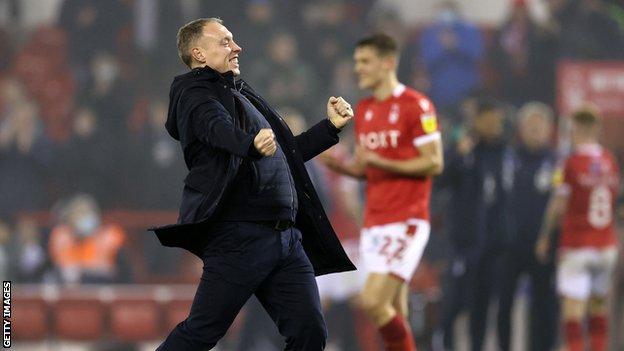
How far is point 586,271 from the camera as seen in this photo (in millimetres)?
9742

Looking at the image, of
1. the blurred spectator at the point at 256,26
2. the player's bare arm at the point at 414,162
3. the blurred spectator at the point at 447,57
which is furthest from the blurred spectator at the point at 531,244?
the player's bare arm at the point at 414,162

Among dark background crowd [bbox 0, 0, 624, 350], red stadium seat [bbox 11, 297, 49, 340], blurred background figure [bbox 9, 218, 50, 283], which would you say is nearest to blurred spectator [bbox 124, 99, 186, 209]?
dark background crowd [bbox 0, 0, 624, 350]

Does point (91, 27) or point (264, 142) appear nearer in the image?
point (264, 142)

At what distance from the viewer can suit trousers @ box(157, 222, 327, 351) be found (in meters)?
4.75

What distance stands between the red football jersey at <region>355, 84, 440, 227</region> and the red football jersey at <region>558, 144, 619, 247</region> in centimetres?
284

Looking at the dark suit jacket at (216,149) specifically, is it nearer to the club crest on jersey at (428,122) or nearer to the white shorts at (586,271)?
the club crest on jersey at (428,122)

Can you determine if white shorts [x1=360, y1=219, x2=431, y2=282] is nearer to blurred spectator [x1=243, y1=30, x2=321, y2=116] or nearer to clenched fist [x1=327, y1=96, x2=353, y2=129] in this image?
clenched fist [x1=327, y1=96, x2=353, y2=129]

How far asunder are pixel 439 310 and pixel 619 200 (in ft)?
7.17

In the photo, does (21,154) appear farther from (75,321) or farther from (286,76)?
(286,76)

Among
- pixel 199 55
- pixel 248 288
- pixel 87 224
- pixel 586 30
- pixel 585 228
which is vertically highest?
pixel 586 30

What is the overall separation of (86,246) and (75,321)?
703 millimetres

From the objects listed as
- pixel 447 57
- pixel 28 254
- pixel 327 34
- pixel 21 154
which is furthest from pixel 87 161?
pixel 447 57

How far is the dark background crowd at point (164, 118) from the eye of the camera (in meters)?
10.6

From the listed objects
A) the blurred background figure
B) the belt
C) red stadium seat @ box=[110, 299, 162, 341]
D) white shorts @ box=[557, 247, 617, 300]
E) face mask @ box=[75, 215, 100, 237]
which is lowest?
red stadium seat @ box=[110, 299, 162, 341]
